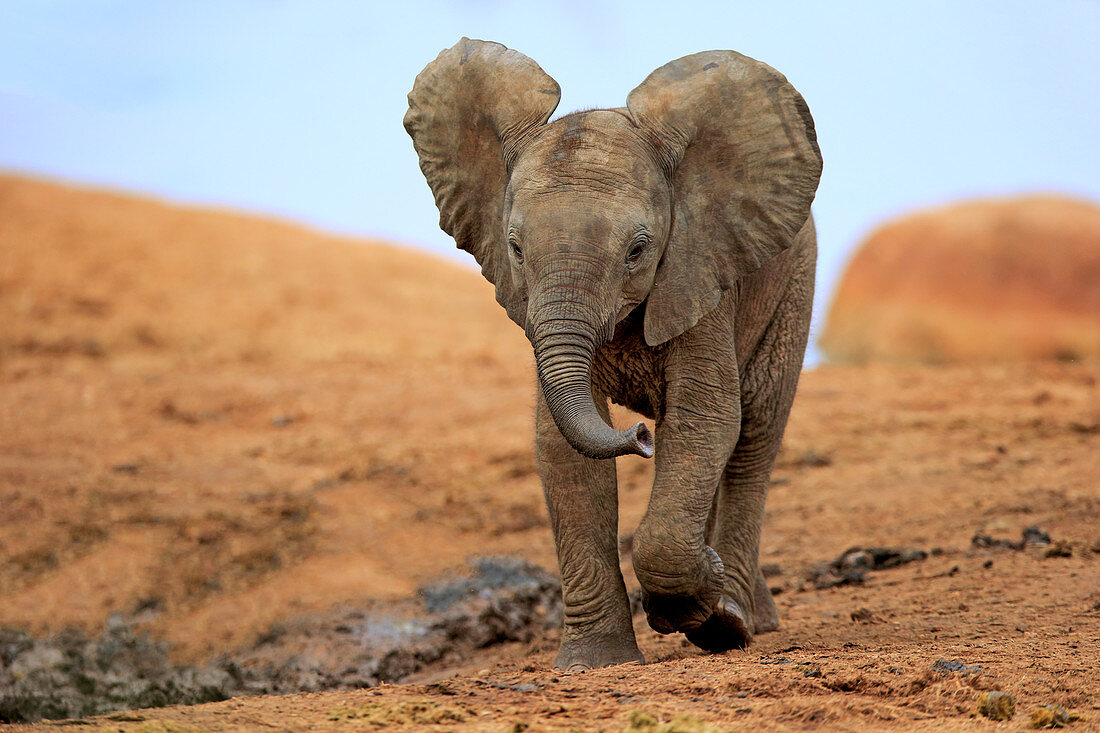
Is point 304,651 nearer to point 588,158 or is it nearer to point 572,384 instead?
point 572,384

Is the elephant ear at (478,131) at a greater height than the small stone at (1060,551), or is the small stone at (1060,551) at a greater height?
the elephant ear at (478,131)

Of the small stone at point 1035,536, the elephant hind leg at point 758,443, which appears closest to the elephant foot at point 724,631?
the elephant hind leg at point 758,443

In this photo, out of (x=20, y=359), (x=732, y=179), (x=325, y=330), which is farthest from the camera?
(x=325, y=330)

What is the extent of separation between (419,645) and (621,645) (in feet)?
7.94

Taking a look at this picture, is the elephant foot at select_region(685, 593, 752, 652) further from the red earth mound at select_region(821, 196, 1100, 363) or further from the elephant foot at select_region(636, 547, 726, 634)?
the red earth mound at select_region(821, 196, 1100, 363)

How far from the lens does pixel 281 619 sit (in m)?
8.36

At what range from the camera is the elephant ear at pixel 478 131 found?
548 cm

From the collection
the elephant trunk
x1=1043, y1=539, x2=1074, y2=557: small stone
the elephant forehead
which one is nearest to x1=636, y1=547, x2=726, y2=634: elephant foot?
the elephant trunk

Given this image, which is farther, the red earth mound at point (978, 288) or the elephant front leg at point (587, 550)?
the red earth mound at point (978, 288)

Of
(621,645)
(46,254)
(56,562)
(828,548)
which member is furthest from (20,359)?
(621,645)

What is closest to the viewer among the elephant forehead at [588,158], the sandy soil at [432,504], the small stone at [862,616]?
the sandy soil at [432,504]

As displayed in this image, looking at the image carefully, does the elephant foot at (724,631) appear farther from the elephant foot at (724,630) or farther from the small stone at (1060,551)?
the small stone at (1060,551)

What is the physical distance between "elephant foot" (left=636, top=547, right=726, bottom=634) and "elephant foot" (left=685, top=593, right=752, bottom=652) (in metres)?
0.13

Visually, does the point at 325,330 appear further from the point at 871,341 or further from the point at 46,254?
the point at 871,341
